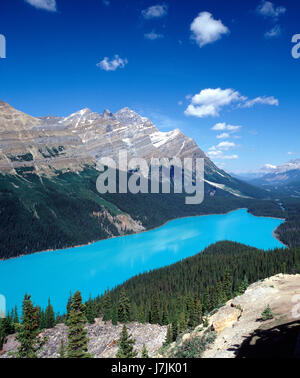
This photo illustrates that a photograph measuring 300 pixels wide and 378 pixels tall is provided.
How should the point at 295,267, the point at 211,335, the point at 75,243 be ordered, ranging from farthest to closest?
the point at 75,243, the point at 295,267, the point at 211,335

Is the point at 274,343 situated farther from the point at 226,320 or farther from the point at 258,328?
the point at 226,320

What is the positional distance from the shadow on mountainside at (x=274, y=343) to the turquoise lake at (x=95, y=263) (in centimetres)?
7039

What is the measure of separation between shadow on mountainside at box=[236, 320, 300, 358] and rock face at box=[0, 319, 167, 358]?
19843 millimetres

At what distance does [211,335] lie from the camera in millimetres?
21641

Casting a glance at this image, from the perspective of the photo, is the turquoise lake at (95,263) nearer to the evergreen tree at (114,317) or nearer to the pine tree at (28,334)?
the evergreen tree at (114,317)

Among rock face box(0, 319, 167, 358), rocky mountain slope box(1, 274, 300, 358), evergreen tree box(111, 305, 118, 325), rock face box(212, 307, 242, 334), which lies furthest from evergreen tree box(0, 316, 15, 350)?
rock face box(212, 307, 242, 334)

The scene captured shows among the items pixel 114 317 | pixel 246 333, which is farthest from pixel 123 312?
pixel 246 333

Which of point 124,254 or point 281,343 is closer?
point 281,343

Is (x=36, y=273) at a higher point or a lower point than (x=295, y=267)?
lower
